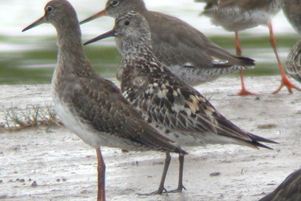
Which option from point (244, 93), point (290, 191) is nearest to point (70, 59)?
point (290, 191)

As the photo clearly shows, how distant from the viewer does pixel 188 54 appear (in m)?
11.1

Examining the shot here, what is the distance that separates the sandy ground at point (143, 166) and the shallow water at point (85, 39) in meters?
4.29

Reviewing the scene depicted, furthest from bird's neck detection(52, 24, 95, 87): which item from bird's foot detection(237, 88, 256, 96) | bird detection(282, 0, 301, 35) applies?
bird detection(282, 0, 301, 35)

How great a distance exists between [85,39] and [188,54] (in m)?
4.75

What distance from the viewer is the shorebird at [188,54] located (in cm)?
1085

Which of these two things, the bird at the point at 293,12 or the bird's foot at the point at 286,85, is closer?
the bird at the point at 293,12

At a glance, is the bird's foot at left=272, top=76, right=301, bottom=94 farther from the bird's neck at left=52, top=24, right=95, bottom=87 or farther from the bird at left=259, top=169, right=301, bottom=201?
the bird at left=259, top=169, right=301, bottom=201

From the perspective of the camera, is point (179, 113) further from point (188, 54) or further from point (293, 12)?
point (293, 12)

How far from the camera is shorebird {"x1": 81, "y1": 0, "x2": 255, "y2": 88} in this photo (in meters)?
10.9

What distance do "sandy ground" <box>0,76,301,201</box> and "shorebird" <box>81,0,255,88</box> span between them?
28.3 inches

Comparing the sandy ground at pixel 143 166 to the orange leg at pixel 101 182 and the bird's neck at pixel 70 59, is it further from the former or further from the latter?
the bird's neck at pixel 70 59

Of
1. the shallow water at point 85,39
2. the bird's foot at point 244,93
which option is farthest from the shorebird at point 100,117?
the shallow water at point 85,39

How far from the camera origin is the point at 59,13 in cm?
820

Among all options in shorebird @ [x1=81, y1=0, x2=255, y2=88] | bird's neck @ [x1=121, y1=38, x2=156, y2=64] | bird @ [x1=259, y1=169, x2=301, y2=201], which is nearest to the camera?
bird @ [x1=259, y1=169, x2=301, y2=201]
